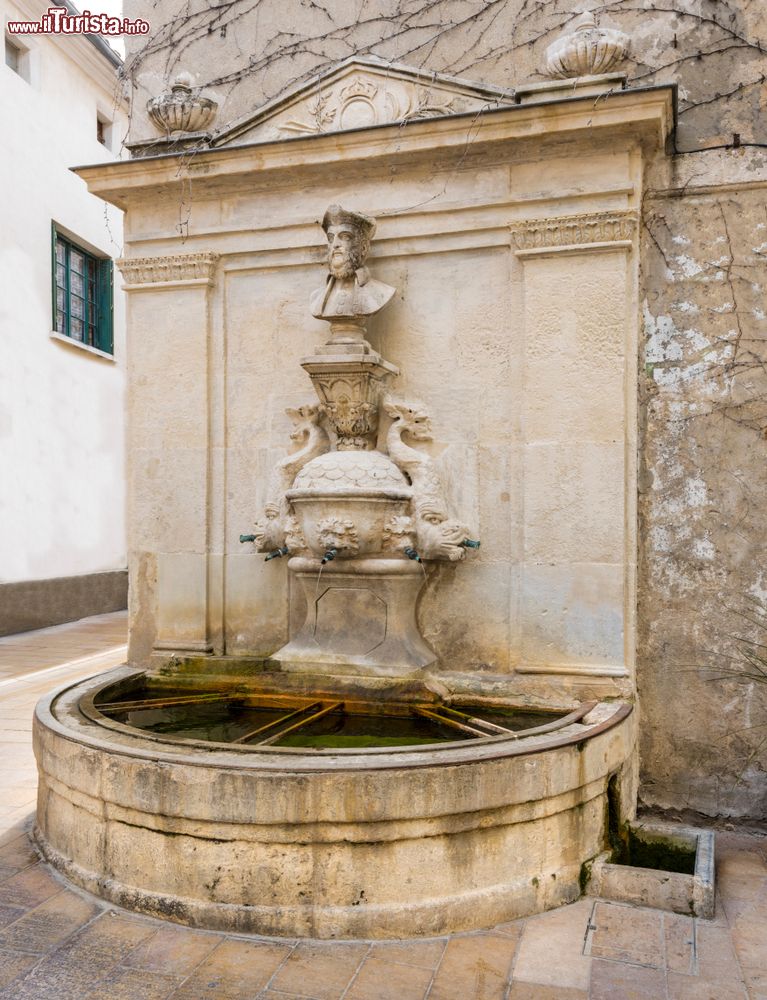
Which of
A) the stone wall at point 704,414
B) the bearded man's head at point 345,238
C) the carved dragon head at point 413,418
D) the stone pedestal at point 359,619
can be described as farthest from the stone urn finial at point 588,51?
the stone pedestal at point 359,619

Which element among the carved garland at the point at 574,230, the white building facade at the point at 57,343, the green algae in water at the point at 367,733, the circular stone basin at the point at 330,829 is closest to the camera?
the circular stone basin at the point at 330,829

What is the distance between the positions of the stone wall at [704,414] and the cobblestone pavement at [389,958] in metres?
1.15

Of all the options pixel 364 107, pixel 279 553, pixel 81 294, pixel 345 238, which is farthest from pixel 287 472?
pixel 81 294

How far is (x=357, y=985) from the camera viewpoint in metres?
3.06

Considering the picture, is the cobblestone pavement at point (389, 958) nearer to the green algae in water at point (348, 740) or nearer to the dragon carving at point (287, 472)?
the green algae in water at point (348, 740)

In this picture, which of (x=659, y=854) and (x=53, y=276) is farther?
(x=53, y=276)

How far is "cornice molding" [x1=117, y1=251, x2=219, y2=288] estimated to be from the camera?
18.1 feet

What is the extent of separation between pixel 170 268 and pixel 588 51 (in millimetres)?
2873

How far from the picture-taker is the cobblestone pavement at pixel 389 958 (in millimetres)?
3025

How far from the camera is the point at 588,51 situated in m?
4.75

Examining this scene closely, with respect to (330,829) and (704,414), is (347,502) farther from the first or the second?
(704,414)

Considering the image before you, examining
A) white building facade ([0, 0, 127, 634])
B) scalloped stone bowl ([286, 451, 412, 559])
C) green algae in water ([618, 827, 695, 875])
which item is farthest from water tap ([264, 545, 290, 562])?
white building facade ([0, 0, 127, 634])

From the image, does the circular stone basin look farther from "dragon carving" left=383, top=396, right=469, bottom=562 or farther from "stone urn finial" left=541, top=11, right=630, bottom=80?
"stone urn finial" left=541, top=11, right=630, bottom=80

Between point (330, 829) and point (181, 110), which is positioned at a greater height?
point (181, 110)
